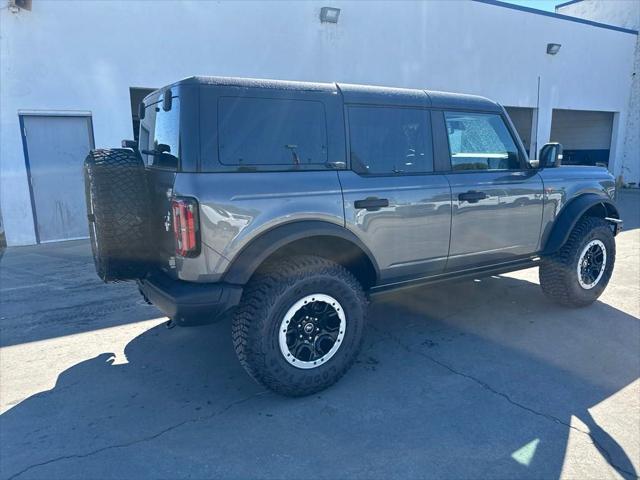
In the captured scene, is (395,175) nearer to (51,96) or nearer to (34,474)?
(34,474)

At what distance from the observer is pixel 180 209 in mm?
2643

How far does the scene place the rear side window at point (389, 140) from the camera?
3.30 m

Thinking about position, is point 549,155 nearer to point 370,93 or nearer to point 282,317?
point 370,93

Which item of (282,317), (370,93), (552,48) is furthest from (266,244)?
(552,48)

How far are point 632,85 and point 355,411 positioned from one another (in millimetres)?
20575

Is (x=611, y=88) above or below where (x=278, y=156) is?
above

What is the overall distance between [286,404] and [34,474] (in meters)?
1.45

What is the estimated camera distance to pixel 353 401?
301 cm

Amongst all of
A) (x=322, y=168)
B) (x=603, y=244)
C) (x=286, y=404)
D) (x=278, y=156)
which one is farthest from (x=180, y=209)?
(x=603, y=244)

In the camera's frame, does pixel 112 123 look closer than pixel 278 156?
No

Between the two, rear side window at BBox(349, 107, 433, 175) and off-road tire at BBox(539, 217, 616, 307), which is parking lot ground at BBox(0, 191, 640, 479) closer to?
off-road tire at BBox(539, 217, 616, 307)

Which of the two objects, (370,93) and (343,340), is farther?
(370,93)

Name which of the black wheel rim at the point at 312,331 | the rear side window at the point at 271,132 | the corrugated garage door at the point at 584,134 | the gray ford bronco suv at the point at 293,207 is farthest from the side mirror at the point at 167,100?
the corrugated garage door at the point at 584,134

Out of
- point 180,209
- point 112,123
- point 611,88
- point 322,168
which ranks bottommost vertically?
point 180,209
